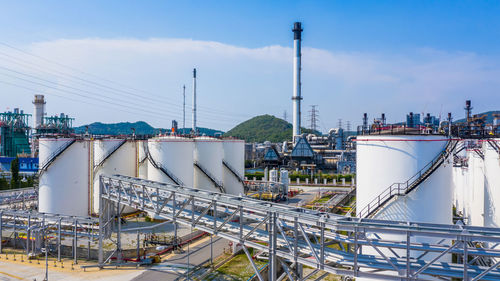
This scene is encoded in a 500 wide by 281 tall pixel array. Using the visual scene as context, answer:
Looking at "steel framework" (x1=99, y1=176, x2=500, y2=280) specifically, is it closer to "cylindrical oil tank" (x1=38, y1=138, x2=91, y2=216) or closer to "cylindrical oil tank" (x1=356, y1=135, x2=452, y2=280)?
"cylindrical oil tank" (x1=356, y1=135, x2=452, y2=280)

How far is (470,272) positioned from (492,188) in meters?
8.96

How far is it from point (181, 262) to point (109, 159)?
1400cm

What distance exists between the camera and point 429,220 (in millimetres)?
13445

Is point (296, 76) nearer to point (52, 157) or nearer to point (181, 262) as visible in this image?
point (52, 157)

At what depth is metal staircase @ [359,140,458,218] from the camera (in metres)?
13.4

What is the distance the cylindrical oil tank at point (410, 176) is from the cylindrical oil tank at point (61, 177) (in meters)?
23.5

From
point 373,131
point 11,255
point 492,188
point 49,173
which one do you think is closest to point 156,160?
point 49,173

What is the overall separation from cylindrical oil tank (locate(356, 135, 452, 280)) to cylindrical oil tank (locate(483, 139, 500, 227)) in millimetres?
3294

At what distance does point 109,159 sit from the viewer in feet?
101

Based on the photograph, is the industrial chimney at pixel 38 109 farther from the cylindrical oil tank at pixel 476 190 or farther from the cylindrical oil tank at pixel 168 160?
the cylindrical oil tank at pixel 476 190

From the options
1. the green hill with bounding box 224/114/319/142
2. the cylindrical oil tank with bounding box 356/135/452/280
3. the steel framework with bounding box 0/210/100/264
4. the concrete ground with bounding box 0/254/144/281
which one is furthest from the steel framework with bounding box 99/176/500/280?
the green hill with bounding box 224/114/319/142

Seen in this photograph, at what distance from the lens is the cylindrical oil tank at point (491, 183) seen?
51.2 ft

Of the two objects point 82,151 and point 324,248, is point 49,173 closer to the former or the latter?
point 82,151

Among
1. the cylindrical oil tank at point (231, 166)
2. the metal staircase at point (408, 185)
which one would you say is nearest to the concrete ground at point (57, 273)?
the metal staircase at point (408, 185)
